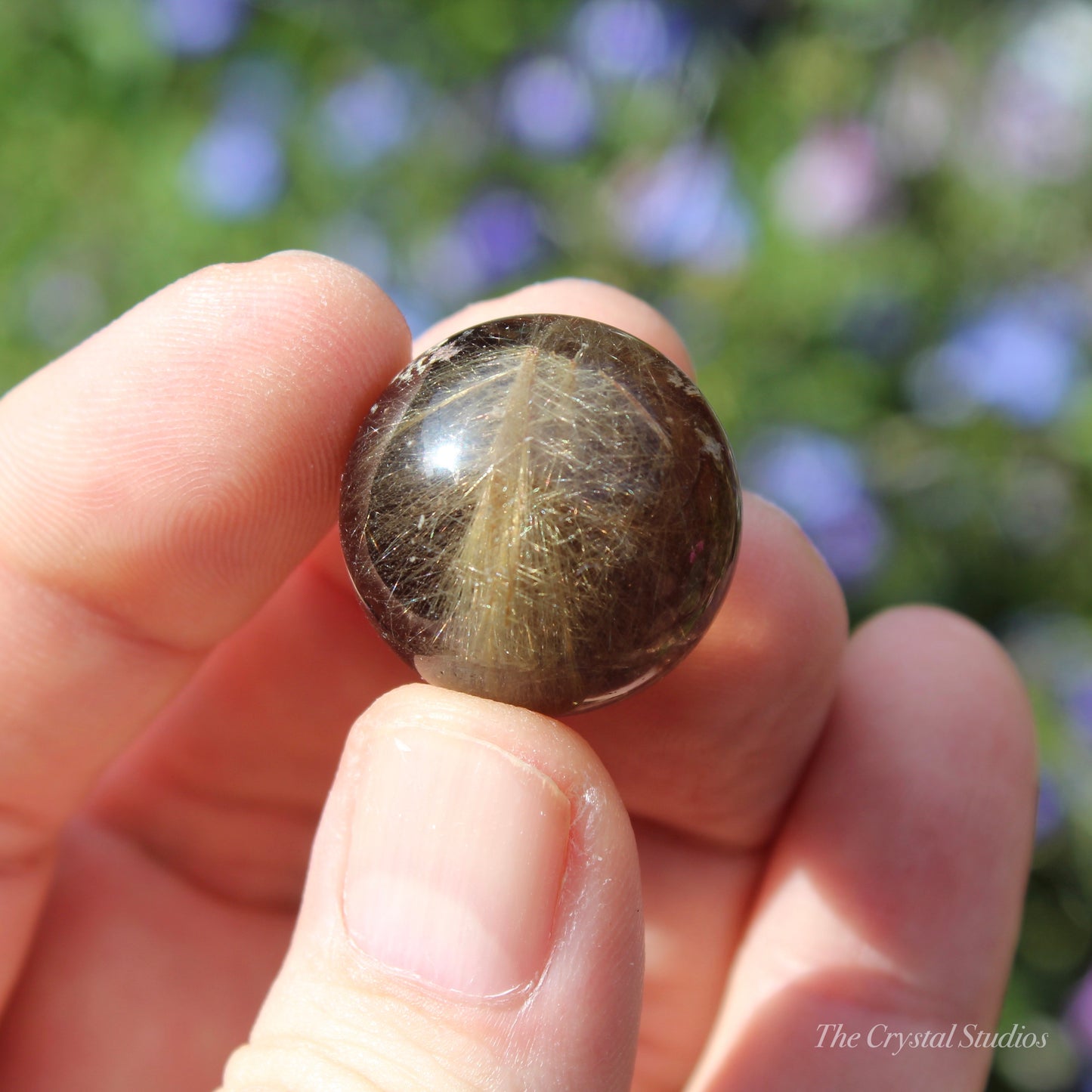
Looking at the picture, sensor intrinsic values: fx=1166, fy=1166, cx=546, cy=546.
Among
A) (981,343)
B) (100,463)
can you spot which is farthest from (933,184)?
(100,463)

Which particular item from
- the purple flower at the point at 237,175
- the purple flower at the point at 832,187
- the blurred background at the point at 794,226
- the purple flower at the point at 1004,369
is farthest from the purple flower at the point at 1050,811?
the purple flower at the point at 237,175

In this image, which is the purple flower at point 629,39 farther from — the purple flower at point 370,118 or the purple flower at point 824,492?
the purple flower at point 824,492

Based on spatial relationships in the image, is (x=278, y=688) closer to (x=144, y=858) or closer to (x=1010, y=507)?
(x=144, y=858)

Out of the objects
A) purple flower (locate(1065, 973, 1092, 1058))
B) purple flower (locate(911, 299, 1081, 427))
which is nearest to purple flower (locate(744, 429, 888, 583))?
purple flower (locate(911, 299, 1081, 427))

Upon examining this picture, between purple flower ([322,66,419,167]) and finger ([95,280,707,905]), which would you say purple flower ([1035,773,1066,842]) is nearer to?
finger ([95,280,707,905])

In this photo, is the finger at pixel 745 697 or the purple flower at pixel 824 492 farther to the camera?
the purple flower at pixel 824 492

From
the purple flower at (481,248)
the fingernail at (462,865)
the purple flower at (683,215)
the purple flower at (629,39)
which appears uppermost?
the purple flower at (629,39)

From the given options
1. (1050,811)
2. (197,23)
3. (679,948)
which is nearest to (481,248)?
(197,23)
